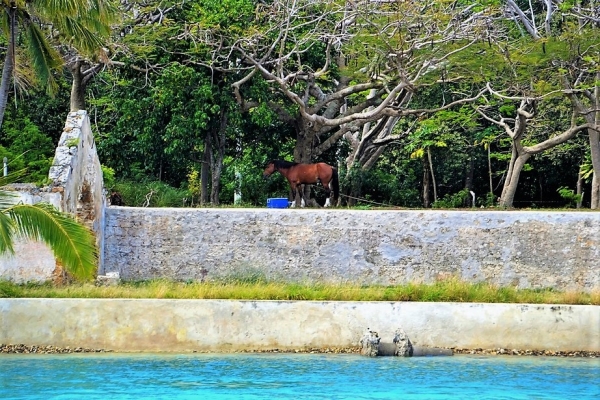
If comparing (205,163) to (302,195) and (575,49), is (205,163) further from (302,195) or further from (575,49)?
(575,49)

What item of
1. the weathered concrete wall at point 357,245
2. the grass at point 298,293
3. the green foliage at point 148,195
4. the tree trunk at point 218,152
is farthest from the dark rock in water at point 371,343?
the tree trunk at point 218,152

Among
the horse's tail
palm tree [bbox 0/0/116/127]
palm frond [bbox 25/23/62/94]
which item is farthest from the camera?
the horse's tail

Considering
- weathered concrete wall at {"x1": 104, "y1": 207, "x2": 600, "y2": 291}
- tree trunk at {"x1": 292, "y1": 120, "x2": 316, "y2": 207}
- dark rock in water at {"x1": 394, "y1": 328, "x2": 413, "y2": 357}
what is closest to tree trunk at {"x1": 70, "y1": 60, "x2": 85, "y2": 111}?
tree trunk at {"x1": 292, "y1": 120, "x2": 316, "y2": 207}

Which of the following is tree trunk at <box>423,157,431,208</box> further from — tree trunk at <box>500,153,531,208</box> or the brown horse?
the brown horse

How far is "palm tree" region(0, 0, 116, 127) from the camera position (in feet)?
55.8

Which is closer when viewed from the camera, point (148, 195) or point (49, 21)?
point (49, 21)

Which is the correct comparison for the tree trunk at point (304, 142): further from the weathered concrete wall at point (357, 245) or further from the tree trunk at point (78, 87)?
the weathered concrete wall at point (357, 245)

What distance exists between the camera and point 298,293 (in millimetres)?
18375

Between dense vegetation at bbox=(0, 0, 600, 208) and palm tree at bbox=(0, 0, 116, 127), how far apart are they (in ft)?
16.5

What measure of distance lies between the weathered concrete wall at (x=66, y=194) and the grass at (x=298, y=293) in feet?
1.40

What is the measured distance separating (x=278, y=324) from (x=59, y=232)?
15.3 feet

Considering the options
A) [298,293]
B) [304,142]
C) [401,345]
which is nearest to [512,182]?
[304,142]

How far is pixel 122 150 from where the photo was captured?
30.2 m

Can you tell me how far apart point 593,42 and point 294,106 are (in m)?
8.50
